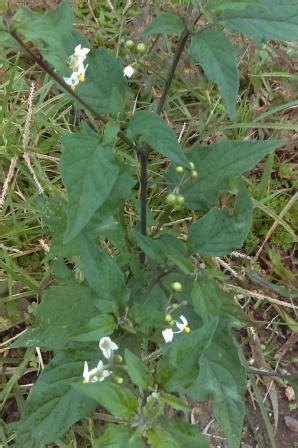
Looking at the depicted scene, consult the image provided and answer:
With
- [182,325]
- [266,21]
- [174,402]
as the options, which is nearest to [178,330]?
[182,325]

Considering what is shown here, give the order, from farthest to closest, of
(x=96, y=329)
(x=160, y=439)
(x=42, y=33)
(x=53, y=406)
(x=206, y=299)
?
(x=53, y=406)
(x=206, y=299)
(x=96, y=329)
(x=160, y=439)
(x=42, y=33)

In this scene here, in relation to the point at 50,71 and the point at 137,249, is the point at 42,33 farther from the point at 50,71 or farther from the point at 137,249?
the point at 137,249

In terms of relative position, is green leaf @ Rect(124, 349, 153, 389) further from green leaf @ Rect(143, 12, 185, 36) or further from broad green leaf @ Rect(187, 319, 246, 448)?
green leaf @ Rect(143, 12, 185, 36)

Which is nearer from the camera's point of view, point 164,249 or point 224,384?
point 164,249

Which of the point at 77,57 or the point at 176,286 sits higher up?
the point at 77,57

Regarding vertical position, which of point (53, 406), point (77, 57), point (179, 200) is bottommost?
point (53, 406)

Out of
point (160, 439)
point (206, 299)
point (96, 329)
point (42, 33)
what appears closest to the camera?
point (42, 33)
